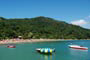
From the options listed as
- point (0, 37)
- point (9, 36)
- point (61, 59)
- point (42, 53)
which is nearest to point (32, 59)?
point (61, 59)

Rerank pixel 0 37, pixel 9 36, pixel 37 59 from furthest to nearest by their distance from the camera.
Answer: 1. pixel 9 36
2. pixel 0 37
3. pixel 37 59

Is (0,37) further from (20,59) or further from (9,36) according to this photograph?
(20,59)

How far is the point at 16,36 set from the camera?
188375 millimetres

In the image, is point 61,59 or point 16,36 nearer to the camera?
point 61,59

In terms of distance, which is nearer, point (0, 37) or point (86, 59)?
point (86, 59)

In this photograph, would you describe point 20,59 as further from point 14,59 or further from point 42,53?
point 42,53

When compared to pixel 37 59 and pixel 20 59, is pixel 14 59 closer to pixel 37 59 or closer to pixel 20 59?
pixel 20 59

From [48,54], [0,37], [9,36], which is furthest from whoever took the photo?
[9,36]

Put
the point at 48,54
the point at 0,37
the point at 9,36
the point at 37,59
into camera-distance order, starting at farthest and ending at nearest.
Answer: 1. the point at 9,36
2. the point at 0,37
3. the point at 48,54
4. the point at 37,59

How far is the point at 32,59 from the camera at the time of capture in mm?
51031

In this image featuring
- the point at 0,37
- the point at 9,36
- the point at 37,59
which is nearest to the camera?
the point at 37,59

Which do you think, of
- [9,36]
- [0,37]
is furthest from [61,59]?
[9,36]

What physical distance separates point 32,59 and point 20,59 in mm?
3750

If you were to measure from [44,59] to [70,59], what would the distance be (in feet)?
26.4
